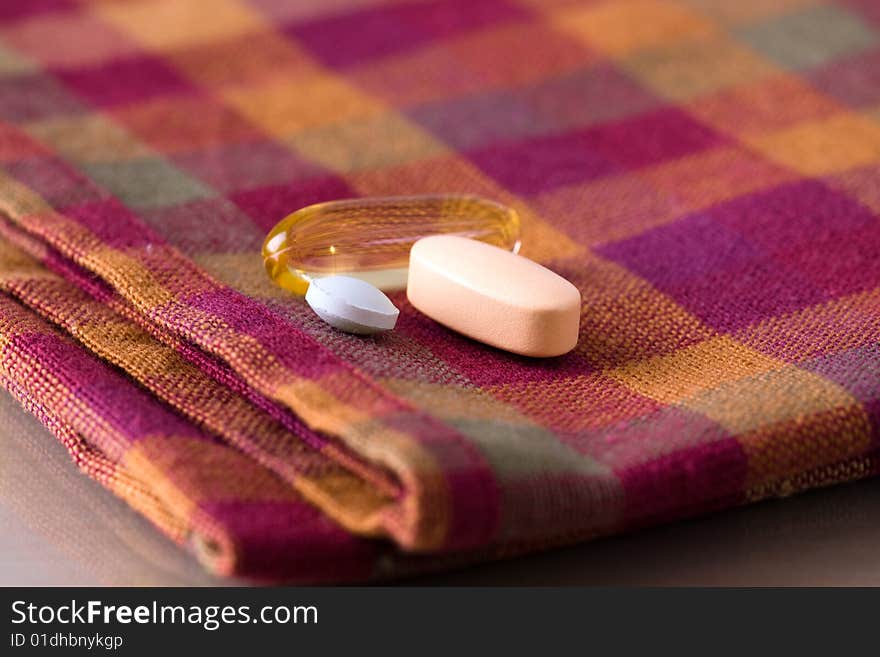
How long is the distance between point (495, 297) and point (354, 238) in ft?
0.36

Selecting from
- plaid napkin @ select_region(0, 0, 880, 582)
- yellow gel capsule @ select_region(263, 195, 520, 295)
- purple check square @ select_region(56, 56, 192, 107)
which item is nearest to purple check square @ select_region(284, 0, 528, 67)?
plaid napkin @ select_region(0, 0, 880, 582)

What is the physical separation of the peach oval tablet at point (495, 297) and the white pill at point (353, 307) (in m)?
0.02

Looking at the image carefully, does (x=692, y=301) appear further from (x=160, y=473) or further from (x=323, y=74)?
(x=323, y=74)

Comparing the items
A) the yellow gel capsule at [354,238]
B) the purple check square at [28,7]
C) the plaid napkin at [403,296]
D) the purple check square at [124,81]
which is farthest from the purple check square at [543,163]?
the purple check square at [28,7]

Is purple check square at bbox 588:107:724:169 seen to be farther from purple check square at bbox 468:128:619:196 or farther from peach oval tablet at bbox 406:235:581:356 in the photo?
peach oval tablet at bbox 406:235:581:356

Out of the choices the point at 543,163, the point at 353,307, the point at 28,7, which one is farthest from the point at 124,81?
the point at 353,307

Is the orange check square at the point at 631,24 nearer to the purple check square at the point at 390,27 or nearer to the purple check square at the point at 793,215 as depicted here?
the purple check square at the point at 390,27

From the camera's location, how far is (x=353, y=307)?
656 mm

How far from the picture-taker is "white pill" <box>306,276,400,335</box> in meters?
0.66

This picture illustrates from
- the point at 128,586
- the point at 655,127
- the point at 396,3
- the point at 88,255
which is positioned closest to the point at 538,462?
the point at 128,586

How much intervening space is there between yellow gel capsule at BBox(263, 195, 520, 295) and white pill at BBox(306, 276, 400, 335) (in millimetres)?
47

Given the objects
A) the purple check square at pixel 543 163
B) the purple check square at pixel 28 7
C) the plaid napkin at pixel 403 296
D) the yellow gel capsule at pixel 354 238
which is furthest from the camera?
the purple check square at pixel 28 7

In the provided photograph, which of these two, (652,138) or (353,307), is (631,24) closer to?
(652,138)

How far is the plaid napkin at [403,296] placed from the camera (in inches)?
22.3
